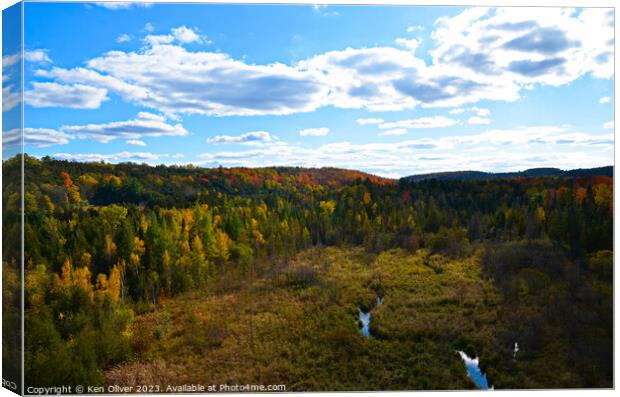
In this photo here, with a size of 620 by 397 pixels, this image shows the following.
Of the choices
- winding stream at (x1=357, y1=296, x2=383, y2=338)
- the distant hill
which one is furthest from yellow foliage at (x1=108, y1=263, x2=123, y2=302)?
the distant hill

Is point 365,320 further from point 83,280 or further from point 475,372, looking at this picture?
point 83,280

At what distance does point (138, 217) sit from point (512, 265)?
7.31 metres

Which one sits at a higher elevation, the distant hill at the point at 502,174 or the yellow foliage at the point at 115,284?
the distant hill at the point at 502,174

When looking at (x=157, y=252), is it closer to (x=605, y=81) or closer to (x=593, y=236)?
(x=593, y=236)

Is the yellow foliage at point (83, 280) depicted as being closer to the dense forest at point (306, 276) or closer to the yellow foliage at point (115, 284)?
the dense forest at point (306, 276)

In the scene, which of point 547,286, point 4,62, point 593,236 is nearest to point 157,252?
point 4,62

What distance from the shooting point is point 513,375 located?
7.32 metres

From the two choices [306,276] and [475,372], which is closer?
[475,372]

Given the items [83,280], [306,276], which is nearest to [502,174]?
[306,276]

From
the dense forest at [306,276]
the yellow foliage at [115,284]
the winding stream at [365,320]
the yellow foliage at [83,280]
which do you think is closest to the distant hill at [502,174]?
the dense forest at [306,276]

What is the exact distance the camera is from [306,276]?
26.3 ft

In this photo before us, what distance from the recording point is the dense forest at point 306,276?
7.12 meters

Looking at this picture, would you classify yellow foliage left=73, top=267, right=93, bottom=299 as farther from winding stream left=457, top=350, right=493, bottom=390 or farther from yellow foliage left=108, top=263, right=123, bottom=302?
winding stream left=457, top=350, right=493, bottom=390

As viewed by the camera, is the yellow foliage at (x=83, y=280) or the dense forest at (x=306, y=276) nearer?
the dense forest at (x=306, y=276)
